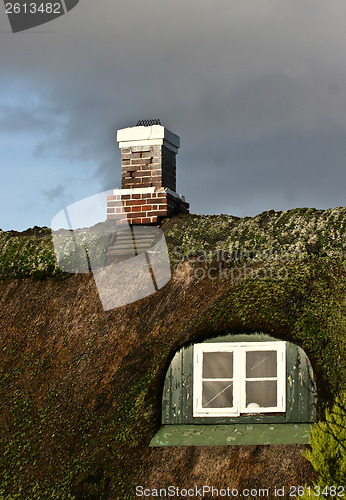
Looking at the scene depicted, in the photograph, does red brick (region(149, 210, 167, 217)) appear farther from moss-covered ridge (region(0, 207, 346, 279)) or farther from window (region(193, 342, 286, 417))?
window (region(193, 342, 286, 417))

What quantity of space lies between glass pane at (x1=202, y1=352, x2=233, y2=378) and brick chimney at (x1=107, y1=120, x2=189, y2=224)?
3205 mm

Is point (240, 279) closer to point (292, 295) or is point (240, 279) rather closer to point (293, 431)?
point (292, 295)

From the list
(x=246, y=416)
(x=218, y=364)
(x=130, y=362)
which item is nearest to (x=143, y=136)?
(x=130, y=362)

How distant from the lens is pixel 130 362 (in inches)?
354

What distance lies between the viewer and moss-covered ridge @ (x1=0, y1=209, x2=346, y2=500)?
8031mm

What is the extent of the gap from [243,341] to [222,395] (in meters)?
0.68

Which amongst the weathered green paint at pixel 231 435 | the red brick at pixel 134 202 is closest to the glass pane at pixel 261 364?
the weathered green paint at pixel 231 435

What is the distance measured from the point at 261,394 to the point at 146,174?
179 inches

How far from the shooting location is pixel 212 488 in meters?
7.52

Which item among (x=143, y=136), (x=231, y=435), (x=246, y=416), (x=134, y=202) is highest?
(x=143, y=136)

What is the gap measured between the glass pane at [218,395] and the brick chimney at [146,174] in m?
3.42

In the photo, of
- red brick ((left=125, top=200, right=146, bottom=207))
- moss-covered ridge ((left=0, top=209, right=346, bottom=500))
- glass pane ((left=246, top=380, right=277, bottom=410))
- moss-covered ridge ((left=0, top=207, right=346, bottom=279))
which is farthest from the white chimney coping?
glass pane ((left=246, top=380, right=277, bottom=410))

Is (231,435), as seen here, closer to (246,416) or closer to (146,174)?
(246,416)

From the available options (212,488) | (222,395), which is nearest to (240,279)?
(222,395)
